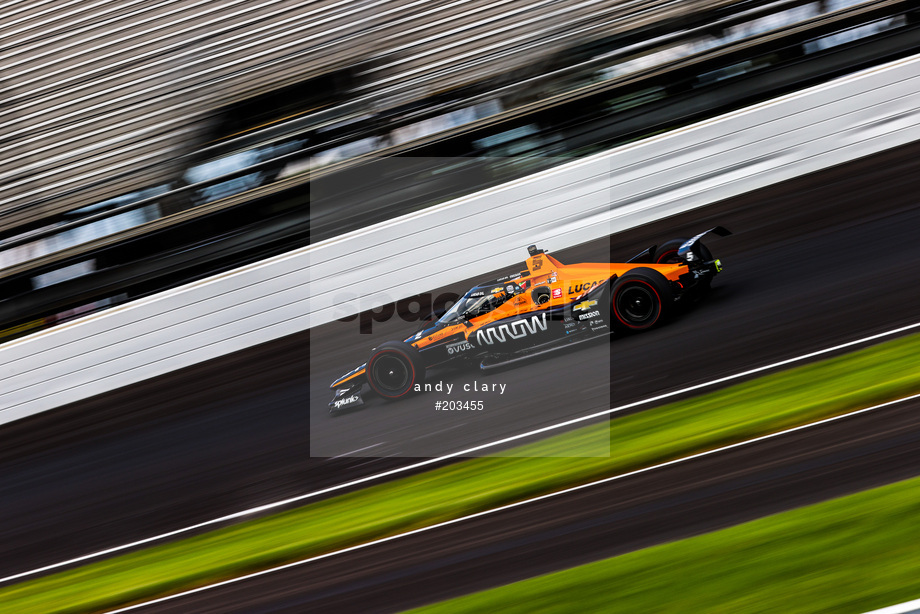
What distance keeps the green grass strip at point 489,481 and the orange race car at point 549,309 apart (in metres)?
1.21

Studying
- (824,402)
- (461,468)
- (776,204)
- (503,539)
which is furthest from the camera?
(776,204)

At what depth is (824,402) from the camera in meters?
5.98

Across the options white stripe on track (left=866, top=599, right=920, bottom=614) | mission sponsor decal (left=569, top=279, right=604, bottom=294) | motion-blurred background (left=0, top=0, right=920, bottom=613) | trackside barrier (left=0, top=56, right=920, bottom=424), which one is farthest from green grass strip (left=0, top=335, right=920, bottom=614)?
trackside barrier (left=0, top=56, right=920, bottom=424)

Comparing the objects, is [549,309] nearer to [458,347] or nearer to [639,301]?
[639,301]

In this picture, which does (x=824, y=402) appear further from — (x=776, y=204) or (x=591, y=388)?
(x=776, y=204)

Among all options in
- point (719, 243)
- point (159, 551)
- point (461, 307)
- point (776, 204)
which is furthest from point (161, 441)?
point (776, 204)

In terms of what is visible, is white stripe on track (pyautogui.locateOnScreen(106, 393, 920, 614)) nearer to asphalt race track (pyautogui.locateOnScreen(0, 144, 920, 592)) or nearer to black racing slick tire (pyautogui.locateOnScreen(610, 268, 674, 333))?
asphalt race track (pyautogui.locateOnScreen(0, 144, 920, 592))

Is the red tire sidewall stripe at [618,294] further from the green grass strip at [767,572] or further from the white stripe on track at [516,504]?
the green grass strip at [767,572]

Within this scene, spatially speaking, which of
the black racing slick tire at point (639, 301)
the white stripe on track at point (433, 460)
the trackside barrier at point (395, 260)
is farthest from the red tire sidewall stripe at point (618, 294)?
the trackside barrier at point (395, 260)

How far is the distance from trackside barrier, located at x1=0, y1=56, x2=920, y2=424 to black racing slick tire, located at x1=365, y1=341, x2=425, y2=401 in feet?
7.71

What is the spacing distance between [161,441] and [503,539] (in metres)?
4.76

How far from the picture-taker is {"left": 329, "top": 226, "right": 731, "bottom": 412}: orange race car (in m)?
7.48

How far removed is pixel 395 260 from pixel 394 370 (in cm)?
253

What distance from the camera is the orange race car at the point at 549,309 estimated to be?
24.5 ft
